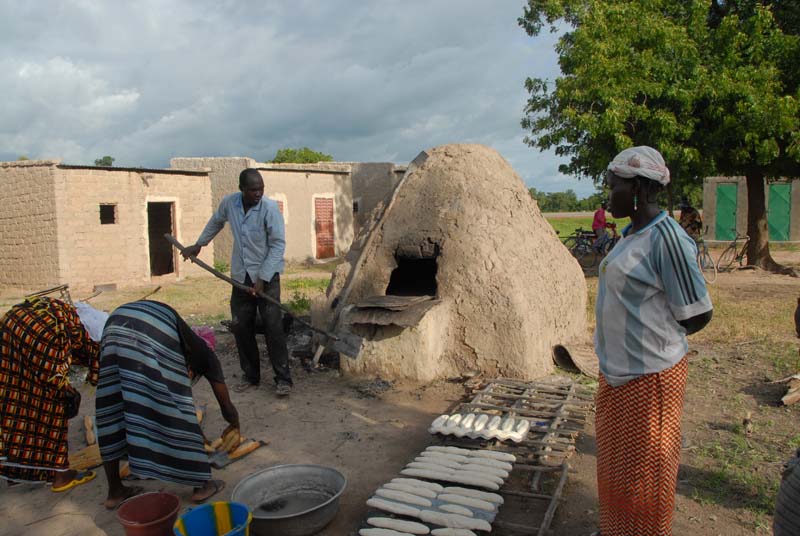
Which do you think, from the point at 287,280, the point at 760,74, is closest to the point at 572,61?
the point at 760,74

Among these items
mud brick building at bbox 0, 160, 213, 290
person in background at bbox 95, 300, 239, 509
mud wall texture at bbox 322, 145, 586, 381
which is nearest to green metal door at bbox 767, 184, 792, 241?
mud wall texture at bbox 322, 145, 586, 381

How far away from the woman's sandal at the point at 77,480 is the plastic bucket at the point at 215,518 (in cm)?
139

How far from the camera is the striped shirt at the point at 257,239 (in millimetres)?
5137

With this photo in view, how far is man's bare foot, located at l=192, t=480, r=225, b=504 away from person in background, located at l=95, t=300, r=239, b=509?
89 mm

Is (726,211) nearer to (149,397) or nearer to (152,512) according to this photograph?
(149,397)

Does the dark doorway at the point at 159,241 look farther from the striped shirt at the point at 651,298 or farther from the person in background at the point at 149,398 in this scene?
the striped shirt at the point at 651,298

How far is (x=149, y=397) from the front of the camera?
3.14m

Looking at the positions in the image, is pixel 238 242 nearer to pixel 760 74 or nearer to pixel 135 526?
pixel 135 526

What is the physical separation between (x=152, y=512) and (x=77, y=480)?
3.65 ft

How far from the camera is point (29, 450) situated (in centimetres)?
348

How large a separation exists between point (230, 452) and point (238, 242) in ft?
6.38

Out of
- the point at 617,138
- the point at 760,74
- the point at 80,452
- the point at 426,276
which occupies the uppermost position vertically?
the point at 760,74

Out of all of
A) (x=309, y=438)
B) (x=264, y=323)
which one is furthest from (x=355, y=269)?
(x=309, y=438)

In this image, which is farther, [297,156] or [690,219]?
[297,156]
